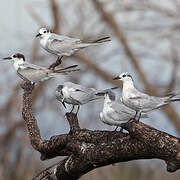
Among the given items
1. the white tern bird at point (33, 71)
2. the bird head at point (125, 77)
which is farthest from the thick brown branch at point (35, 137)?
the bird head at point (125, 77)

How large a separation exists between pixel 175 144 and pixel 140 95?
0.28 metres

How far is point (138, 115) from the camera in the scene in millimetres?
2250

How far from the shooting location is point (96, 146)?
2279 millimetres

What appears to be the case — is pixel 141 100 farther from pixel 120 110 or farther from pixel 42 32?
pixel 42 32

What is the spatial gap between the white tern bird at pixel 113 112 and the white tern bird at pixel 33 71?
23cm

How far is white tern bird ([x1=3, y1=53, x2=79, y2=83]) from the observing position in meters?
2.33

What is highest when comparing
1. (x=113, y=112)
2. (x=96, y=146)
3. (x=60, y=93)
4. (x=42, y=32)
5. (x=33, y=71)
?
(x=42, y=32)

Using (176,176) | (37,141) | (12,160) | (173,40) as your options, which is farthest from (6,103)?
(37,141)

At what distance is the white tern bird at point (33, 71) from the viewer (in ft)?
7.64

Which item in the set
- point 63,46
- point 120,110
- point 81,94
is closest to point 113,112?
point 120,110

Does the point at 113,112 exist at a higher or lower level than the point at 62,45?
lower

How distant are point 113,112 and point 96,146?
20 centimetres

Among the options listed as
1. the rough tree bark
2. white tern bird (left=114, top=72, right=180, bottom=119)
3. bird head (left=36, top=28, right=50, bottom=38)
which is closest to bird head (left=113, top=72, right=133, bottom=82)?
white tern bird (left=114, top=72, right=180, bottom=119)

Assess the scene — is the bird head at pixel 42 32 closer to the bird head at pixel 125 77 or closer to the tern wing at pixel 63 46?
the tern wing at pixel 63 46
